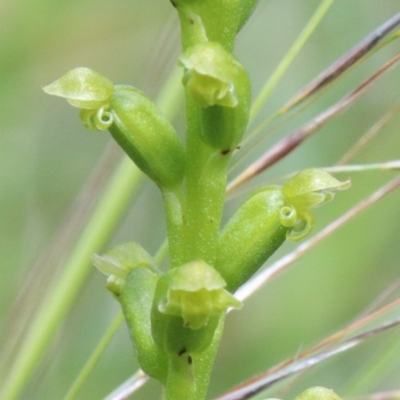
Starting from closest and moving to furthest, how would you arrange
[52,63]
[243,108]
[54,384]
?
[243,108]
[54,384]
[52,63]

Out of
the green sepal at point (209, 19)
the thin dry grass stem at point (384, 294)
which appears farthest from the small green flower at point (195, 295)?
the thin dry grass stem at point (384, 294)

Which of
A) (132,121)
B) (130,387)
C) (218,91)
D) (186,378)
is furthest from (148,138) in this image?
(130,387)

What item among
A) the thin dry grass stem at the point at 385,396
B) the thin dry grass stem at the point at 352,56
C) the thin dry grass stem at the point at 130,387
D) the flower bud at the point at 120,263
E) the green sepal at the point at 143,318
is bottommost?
the thin dry grass stem at the point at 385,396

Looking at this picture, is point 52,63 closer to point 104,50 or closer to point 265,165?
point 104,50

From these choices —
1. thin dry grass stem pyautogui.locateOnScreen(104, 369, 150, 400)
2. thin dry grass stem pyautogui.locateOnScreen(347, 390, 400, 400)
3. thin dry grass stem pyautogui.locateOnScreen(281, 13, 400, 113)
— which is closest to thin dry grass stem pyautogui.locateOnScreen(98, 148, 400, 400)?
thin dry grass stem pyautogui.locateOnScreen(104, 369, 150, 400)

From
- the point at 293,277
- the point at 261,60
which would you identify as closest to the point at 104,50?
the point at 261,60

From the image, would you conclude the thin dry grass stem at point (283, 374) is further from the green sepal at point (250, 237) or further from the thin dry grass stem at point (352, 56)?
the thin dry grass stem at point (352, 56)

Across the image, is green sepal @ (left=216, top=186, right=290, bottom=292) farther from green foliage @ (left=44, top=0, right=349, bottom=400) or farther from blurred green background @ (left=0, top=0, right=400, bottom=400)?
blurred green background @ (left=0, top=0, right=400, bottom=400)
